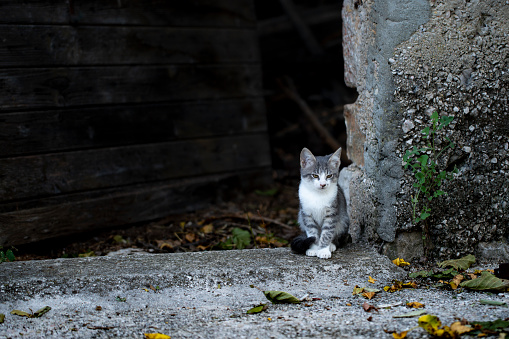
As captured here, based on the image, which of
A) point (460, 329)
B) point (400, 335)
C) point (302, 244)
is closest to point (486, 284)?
point (460, 329)

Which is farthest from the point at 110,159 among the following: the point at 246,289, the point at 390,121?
the point at 390,121

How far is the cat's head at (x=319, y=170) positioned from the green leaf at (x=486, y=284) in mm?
1003

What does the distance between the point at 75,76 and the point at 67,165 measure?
2.26 ft

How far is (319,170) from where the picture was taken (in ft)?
10.3

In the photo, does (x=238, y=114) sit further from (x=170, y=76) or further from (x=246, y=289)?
(x=246, y=289)

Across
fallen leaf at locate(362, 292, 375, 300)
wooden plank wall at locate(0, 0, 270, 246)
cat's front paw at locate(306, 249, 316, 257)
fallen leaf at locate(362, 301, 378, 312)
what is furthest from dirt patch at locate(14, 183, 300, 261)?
fallen leaf at locate(362, 301, 378, 312)

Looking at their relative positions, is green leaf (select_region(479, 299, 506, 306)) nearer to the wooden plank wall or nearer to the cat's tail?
the cat's tail

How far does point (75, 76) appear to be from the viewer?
3.74 meters

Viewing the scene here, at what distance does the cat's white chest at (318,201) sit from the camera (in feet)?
10.3

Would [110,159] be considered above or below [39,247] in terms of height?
above

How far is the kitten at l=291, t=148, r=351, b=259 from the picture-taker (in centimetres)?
308

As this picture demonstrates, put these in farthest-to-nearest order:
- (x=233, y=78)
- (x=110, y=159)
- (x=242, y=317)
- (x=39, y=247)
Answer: (x=233, y=78) → (x=110, y=159) → (x=39, y=247) → (x=242, y=317)

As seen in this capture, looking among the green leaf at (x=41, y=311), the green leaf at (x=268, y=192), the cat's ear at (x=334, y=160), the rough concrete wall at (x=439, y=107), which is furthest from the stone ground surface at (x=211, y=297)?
the green leaf at (x=268, y=192)

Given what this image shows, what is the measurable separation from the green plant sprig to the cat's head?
50 cm
